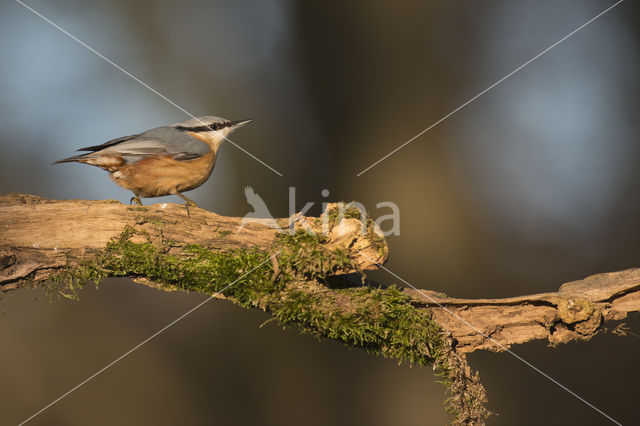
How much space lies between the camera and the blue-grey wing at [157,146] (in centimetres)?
273

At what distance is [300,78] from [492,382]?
11.5 feet

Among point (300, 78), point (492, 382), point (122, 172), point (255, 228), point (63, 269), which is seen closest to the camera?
point (63, 269)

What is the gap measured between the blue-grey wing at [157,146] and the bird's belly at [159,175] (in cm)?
4

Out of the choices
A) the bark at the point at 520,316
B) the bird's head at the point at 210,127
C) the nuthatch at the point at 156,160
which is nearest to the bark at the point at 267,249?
the bark at the point at 520,316

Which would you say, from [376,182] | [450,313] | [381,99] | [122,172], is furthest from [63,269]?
[381,99]

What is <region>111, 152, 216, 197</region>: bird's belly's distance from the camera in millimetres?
2799

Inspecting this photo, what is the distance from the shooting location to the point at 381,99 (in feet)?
13.5

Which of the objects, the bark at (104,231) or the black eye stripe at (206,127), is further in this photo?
the black eye stripe at (206,127)

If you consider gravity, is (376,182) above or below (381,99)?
below

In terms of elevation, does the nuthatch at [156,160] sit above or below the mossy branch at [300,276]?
above

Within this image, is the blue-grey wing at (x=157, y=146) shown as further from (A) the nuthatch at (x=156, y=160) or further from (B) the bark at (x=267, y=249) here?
(B) the bark at (x=267, y=249)

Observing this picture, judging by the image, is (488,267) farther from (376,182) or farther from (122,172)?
(122,172)

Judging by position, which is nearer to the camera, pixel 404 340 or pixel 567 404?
pixel 404 340

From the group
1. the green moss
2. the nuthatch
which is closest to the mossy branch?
the green moss
